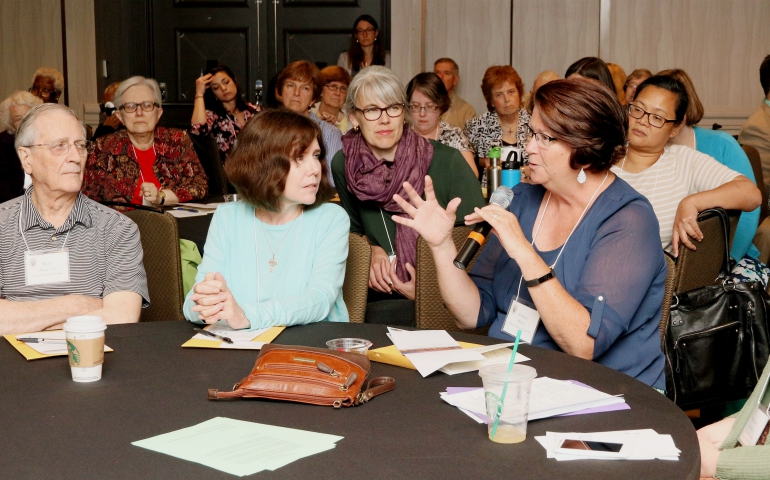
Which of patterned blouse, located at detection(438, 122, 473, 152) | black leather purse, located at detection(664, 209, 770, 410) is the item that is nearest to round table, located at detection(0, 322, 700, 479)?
black leather purse, located at detection(664, 209, 770, 410)

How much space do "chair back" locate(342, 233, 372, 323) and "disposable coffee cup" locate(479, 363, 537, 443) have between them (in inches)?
51.1

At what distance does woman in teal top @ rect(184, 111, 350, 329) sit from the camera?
2.46 meters

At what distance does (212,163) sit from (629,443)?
15.9 ft

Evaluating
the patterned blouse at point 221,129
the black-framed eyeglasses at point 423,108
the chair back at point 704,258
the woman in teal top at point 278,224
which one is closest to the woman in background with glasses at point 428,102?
the black-framed eyeglasses at point 423,108

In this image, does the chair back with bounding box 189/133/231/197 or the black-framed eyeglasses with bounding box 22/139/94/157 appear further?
the chair back with bounding box 189/133/231/197

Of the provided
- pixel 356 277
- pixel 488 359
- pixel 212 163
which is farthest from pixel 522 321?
pixel 212 163

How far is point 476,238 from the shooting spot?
2.03m

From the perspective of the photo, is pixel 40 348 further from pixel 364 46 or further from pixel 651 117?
pixel 364 46

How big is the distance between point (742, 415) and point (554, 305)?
1.70ft

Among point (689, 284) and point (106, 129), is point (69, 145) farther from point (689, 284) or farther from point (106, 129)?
point (106, 129)

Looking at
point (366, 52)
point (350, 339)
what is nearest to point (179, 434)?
point (350, 339)

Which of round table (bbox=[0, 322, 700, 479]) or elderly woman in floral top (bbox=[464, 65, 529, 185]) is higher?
elderly woman in floral top (bbox=[464, 65, 529, 185])

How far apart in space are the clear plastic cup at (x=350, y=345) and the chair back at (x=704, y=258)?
5.50ft

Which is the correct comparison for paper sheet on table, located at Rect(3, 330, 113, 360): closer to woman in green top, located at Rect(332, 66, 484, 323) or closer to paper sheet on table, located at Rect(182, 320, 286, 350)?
paper sheet on table, located at Rect(182, 320, 286, 350)
